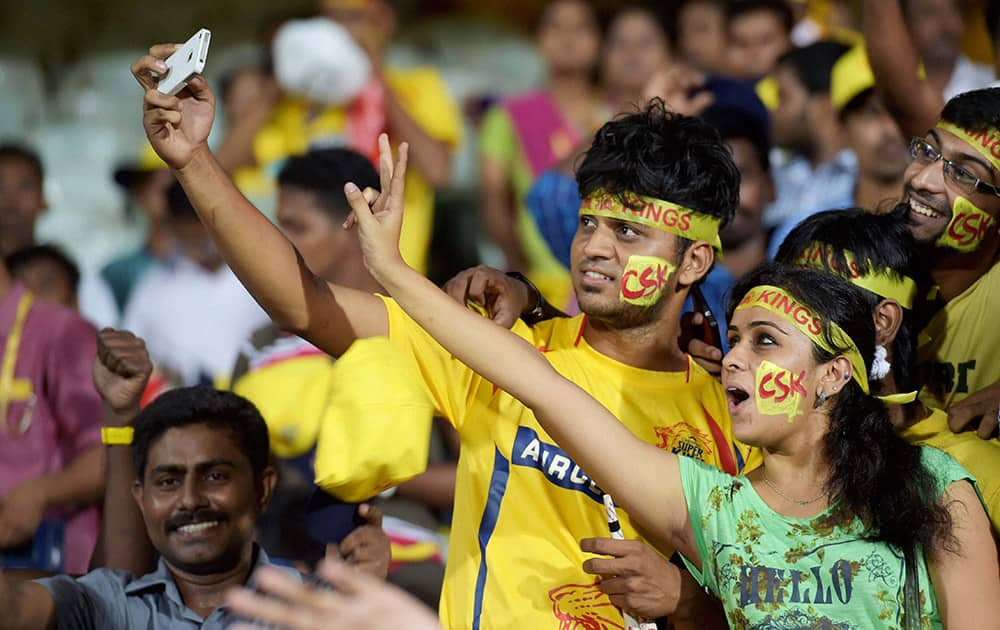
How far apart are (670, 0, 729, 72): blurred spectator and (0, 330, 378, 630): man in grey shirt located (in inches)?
159

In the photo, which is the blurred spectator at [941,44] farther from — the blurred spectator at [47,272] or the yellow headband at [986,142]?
the blurred spectator at [47,272]

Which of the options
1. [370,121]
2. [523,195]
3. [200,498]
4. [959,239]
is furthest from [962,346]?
[370,121]

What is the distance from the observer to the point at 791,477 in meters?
3.55

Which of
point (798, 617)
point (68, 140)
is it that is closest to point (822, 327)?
point (798, 617)

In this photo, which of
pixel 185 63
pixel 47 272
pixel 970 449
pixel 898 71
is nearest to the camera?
pixel 185 63

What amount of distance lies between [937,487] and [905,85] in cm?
Result: 201

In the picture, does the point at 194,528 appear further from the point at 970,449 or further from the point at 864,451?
the point at 970,449

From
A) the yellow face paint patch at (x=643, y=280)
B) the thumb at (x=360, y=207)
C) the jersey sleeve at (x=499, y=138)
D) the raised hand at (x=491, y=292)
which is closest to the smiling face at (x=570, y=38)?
the jersey sleeve at (x=499, y=138)

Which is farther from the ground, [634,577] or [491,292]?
[491,292]

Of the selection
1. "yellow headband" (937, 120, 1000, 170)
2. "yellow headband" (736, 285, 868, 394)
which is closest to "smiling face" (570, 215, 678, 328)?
"yellow headband" (736, 285, 868, 394)

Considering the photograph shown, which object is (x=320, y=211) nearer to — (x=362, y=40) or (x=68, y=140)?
(x=362, y=40)

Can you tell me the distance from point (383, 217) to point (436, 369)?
54 centimetres

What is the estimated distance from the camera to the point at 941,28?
6.29 m

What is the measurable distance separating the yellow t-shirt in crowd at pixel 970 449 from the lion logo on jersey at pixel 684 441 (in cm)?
49
